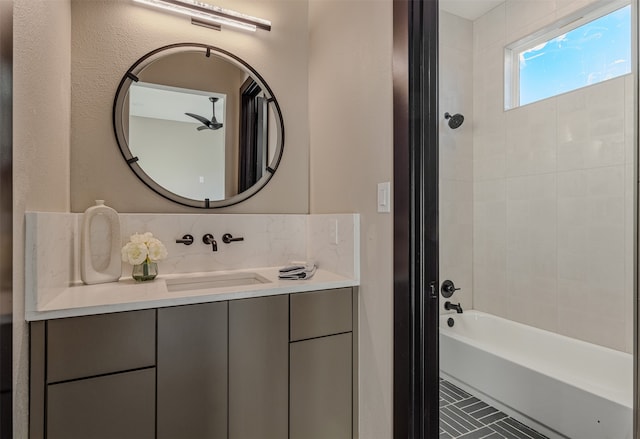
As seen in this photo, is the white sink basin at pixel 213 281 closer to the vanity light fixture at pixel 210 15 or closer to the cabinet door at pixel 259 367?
the cabinet door at pixel 259 367

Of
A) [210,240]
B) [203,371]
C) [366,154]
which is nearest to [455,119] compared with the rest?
[366,154]

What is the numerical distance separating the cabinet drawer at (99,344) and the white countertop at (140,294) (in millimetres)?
30

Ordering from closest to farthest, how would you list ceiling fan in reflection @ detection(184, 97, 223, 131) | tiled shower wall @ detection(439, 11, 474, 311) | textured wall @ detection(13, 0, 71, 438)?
textured wall @ detection(13, 0, 71, 438)
tiled shower wall @ detection(439, 11, 474, 311)
ceiling fan in reflection @ detection(184, 97, 223, 131)

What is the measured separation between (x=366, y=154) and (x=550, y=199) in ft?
3.90

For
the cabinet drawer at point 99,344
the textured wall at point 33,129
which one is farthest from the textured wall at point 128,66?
the cabinet drawer at point 99,344

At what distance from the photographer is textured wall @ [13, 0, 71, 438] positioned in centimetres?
90

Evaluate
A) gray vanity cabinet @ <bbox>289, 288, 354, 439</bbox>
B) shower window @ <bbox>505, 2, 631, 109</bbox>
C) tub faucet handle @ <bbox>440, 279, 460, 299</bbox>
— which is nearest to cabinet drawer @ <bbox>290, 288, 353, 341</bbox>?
gray vanity cabinet @ <bbox>289, 288, 354, 439</bbox>

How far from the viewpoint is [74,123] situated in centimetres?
152

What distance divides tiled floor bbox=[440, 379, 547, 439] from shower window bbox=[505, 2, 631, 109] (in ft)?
5.03

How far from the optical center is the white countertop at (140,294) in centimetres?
106

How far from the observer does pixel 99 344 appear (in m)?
1.09

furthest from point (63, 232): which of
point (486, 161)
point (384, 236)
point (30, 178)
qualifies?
point (486, 161)

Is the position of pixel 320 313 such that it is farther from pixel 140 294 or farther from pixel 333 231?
pixel 140 294

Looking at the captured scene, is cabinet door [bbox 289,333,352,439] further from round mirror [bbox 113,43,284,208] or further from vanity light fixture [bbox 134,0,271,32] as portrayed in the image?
vanity light fixture [bbox 134,0,271,32]
